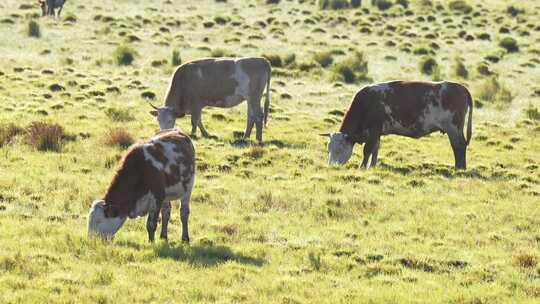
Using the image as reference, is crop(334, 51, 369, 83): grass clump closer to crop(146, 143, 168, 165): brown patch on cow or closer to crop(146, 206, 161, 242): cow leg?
crop(146, 143, 168, 165): brown patch on cow

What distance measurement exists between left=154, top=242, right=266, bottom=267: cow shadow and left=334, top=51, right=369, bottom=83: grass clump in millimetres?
18163

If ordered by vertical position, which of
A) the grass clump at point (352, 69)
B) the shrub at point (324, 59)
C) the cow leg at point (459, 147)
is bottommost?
the shrub at point (324, 59)

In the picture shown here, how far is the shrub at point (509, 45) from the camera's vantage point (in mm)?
35250

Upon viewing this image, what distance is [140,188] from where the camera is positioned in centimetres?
998

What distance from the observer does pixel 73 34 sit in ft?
118

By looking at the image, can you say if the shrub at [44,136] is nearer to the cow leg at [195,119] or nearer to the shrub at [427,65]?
the cow leg at [195,119]

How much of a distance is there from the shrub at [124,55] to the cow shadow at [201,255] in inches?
778

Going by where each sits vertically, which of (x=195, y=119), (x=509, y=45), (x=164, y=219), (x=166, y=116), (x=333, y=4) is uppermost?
(x=164, y=219)

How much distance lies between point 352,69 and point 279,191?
15547 millimetres

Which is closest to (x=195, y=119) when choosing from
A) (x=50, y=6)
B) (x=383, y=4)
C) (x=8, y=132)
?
(x=8, y=132)

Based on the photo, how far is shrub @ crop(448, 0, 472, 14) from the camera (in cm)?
5200

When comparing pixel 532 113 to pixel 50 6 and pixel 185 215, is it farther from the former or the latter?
pixel 50 6

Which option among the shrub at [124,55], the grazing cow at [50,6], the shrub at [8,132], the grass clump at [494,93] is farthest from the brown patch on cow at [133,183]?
the grazing cow at [50,6]

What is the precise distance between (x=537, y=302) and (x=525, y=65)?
79.9ft
